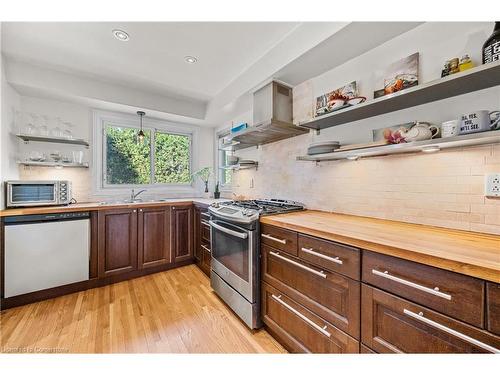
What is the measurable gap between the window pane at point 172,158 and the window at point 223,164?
0.54 metres

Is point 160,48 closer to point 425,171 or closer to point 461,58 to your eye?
point 461,58

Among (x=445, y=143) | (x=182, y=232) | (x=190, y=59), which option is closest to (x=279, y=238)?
(x=445, y=143)

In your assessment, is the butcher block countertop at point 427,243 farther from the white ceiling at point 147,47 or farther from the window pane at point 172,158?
the window pane at point 172,158

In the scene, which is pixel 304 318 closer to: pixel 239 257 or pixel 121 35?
pixel 239 257

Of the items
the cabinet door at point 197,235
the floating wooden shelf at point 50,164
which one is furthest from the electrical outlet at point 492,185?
the floating wooden shelf at point 50,164

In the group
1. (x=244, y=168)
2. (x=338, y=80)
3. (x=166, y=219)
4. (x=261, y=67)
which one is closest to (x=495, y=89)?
(x=338, y=80)

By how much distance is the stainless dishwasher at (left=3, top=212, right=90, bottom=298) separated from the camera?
1985 millimetres

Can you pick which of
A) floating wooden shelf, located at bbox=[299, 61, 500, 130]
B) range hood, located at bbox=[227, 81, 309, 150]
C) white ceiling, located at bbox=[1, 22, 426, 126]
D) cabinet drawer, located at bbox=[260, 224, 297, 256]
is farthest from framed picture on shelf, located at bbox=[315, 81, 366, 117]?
cabinet drawer, located at bbox=[260, 224, 297, 256]

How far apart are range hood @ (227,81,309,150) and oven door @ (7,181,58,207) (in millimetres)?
2147

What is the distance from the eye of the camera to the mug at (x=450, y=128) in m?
1.13

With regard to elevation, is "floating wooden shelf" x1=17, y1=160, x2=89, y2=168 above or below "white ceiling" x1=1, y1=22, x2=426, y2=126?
below

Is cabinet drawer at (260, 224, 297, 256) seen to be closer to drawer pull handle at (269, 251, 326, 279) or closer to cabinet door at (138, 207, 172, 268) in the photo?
drawer pull handle at (269, 251, 326, 279)

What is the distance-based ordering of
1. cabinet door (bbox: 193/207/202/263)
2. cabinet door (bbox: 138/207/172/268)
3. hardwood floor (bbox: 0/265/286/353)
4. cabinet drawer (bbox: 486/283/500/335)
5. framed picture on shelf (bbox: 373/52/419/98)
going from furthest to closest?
cabinet door (bbox: 193/207/202/263)
cabinet door (bbox: 138/207/172/268)
hardwood floor (bbox: 0/265/286/353)
framed picture on shelf (bbox: 373/52/419/98)
cabinet drawer (bbox: 486/283/500/335)
